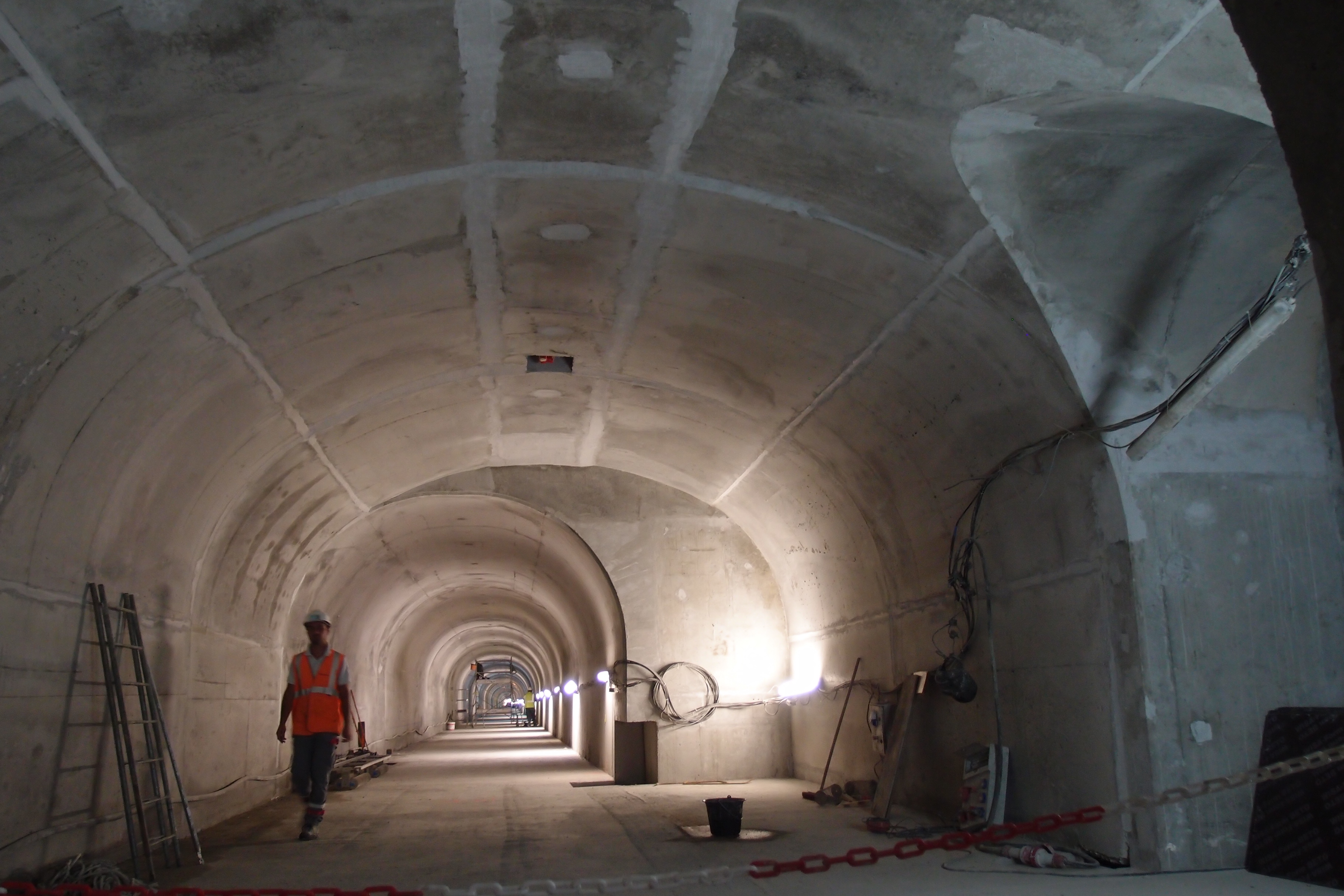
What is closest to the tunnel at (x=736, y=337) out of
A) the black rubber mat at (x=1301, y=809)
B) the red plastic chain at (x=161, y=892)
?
the black rubber mat at (x=1301, y=809)

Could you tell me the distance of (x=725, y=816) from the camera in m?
6.93

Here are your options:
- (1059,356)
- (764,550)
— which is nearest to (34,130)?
(1059,356)

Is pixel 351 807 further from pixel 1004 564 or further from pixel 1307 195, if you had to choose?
pixel 1307 195

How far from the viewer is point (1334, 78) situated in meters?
1.52

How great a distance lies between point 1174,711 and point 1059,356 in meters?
1.92

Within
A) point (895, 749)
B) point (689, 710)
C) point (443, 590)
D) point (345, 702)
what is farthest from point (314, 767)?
point (443, 590)

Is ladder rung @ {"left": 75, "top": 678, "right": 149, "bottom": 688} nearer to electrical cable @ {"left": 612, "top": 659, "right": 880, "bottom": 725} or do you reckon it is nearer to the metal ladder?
the metal ladder

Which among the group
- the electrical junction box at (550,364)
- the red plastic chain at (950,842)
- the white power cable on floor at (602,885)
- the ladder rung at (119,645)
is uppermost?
the electrical junction box at (550,364)

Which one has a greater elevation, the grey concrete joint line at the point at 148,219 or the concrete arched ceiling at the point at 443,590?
the grey concrete joint line at the point at 148,219

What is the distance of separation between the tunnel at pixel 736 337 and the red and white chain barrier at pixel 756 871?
700 millimetres

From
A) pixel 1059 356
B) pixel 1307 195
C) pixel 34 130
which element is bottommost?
pixel 1307 195

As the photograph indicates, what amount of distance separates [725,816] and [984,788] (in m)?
1.71

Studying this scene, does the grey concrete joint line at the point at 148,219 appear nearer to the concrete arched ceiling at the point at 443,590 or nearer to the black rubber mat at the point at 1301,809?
Result: the concrete arched ceiling at the point at 443,590

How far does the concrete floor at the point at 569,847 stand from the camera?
17.0ft
